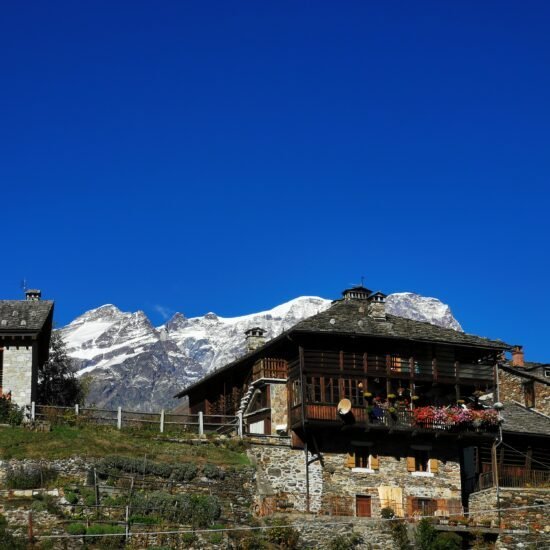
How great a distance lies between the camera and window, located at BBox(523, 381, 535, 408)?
67.9 metres

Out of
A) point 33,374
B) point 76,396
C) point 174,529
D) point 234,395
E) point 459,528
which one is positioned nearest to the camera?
point 174,529

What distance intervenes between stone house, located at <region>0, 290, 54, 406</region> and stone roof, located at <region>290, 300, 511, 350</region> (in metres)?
12.9

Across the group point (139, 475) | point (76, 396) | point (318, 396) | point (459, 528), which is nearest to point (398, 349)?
point (318, 396)

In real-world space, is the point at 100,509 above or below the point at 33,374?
below

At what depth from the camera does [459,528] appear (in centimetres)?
5125

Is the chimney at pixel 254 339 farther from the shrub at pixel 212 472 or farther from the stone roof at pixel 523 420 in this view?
the shrub at pixel 212 472

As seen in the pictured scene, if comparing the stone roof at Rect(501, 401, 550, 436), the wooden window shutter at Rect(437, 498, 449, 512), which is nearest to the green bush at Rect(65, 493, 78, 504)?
the wooden window shutter at Rect(437, 498, 449, 512)

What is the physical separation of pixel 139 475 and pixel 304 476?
27.6ft

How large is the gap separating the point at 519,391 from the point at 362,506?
18.7 meters

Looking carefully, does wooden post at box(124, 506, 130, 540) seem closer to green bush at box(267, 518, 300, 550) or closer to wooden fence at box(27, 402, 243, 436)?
green bush at box(267, 518, 300, 550)

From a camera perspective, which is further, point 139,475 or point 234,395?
point 234,395

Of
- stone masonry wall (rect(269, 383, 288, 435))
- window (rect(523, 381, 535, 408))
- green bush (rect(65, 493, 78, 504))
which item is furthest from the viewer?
window (rect(523, 381, 535, 408))

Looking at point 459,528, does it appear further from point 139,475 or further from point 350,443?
point 139,475

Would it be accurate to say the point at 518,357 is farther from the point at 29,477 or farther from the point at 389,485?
the point at 29,477
